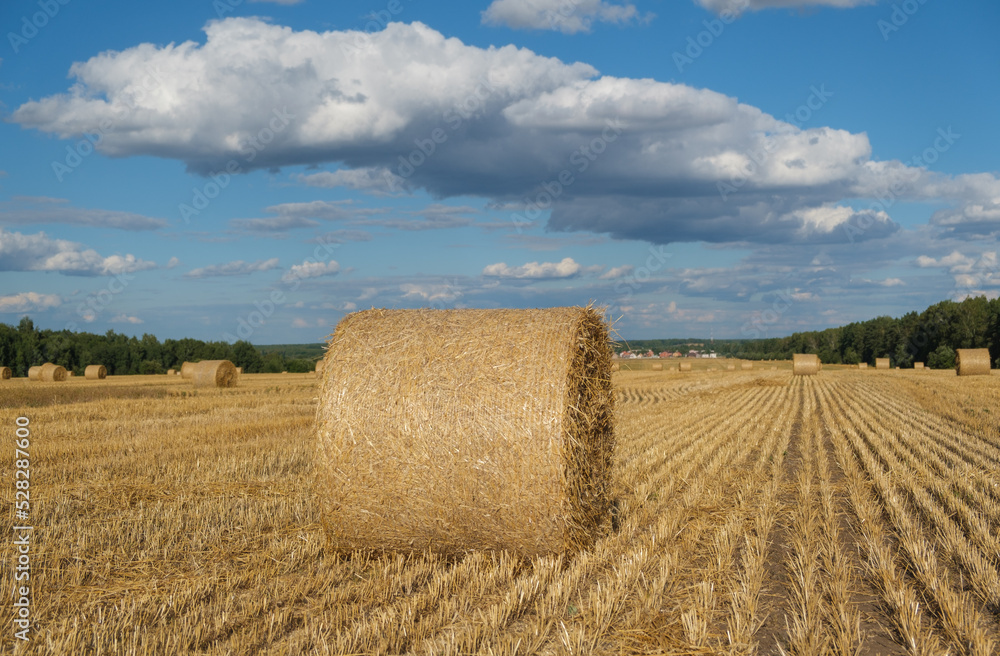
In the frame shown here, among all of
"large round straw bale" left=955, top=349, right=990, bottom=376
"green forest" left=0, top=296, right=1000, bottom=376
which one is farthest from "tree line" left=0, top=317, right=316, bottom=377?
"large round straw bale" left=955, top=349, right=990, bottom=376

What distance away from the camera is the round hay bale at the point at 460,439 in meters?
5.97

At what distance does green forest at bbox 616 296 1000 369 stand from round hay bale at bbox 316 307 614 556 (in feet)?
129

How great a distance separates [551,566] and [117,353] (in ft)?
223

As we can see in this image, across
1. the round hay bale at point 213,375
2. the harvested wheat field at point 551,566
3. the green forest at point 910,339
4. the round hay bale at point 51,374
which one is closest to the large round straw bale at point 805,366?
the green forest at point 910,339

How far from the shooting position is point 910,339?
82625 millimetres

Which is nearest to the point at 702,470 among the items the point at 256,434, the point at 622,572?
the point at 622,572

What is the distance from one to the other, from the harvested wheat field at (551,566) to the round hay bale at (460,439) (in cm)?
29

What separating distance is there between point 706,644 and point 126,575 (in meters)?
4.26

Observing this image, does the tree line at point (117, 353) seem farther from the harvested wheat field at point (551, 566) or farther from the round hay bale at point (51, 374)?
the harvested wheat field at point (551, 566)

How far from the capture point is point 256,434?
13.1 metres

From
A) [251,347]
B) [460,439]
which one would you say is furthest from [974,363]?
[251,347]

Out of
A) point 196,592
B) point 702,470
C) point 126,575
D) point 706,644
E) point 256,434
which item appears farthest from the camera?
point 256,434

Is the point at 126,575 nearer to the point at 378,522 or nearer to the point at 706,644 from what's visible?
the point at 378,522

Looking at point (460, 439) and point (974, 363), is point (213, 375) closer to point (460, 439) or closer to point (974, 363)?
point (460, 439)
